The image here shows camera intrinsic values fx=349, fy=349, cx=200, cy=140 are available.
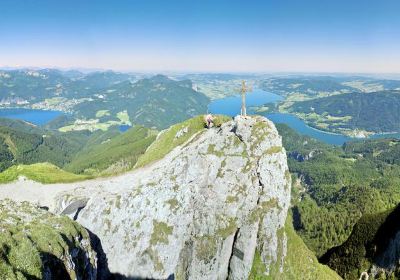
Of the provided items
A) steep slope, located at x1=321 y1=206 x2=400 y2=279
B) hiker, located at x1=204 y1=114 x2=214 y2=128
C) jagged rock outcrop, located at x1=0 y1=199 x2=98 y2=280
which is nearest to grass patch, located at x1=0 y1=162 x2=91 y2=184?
jagged rock outcrop, located at x1=0 y1=199 x2=98 y2=280

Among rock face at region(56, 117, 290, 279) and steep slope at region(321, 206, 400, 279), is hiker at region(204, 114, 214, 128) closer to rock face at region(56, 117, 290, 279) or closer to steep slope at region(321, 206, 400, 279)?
rock face at region(56, 117, 290, 279)

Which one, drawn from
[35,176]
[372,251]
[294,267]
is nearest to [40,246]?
[35,176]

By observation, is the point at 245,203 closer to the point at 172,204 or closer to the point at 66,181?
the point at 172,204

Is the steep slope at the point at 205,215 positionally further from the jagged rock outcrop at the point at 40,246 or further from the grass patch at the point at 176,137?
the grass patch at the point at 176,137

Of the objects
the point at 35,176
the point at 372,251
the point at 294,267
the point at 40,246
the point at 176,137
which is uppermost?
the point at 40,246

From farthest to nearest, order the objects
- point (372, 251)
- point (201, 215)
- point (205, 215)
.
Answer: point (372, 251), point (201, 215), point (205, 215)

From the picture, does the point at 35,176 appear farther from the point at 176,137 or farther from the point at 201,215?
the point at 201,215
